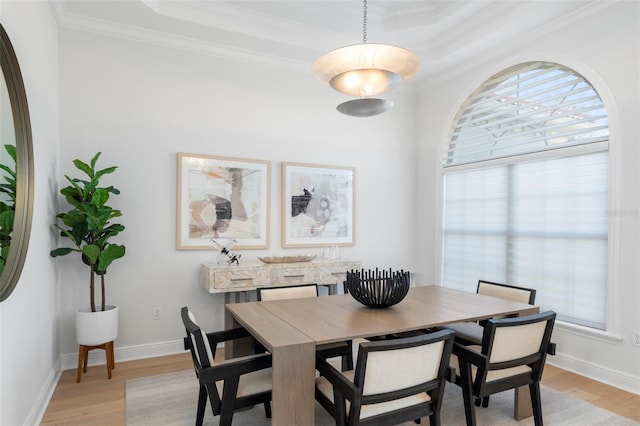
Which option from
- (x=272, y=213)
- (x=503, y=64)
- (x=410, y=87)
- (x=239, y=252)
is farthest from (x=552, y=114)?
(x=239, y=252)

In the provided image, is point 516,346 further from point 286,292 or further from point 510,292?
point 286,292

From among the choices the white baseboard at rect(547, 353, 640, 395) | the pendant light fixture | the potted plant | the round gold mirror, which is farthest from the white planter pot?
the white baseboard at rect(547, 353, 640, 395)

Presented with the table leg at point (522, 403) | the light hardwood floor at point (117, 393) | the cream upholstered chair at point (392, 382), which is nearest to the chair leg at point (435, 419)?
the cream upholstered chair at point (392, 382)

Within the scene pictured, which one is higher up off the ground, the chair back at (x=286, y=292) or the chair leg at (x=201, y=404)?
the chair back at (x=286, y=292)

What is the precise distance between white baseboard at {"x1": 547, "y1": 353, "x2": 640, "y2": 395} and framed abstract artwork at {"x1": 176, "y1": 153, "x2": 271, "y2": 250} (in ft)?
10.0

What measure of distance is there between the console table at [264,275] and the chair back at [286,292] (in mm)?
730

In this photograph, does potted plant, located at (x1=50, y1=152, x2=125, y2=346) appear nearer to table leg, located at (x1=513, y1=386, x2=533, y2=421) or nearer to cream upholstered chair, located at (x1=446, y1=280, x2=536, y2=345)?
cream upholstered chair, located at (x1=446, y1=280, x2=536, y2=345)

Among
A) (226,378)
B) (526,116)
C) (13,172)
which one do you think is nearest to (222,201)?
(13,172)

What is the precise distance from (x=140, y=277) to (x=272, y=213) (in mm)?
1477

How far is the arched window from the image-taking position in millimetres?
3352

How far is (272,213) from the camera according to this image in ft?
14.2

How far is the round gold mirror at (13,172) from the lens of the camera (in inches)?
71.7

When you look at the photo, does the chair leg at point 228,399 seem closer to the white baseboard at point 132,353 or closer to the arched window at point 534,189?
the white baseboard at point 132,353

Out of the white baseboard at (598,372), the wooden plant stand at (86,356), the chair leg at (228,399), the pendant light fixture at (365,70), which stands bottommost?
the white baseboard at (598,372)
